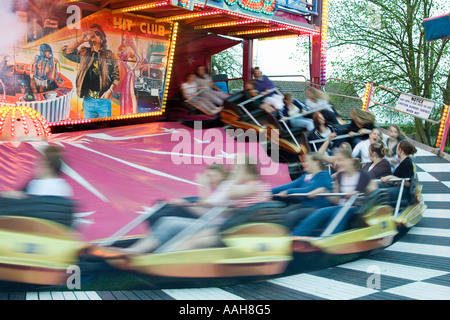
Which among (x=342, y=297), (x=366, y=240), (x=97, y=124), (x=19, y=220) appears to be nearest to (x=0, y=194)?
(x=19, y=220)

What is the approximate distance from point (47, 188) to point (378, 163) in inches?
137

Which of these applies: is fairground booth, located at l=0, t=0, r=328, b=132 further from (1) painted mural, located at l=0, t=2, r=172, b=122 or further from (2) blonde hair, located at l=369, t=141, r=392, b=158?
(2) blonde hair, located at l=369, t=141, r=392, b=158

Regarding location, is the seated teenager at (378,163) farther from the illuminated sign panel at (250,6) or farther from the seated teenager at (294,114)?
the illuminated sign panel at (250,6)

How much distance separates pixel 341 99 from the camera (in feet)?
54.4

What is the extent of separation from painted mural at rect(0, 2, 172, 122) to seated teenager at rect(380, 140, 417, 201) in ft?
15.1

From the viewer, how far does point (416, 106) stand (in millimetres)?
8219

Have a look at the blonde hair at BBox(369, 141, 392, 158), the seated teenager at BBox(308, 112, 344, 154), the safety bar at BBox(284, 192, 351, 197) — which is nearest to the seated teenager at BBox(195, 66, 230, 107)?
the seated teenager at BBox(308, 112, 344, 154)

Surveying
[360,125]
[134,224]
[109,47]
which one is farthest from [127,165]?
[360,125]

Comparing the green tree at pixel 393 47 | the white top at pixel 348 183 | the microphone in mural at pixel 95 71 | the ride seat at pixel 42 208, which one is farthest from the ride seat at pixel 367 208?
the green tree at pixel 393 47

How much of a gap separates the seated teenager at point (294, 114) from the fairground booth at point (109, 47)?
191 centimetres

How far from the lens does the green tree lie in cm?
1561

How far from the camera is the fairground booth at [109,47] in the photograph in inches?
261
